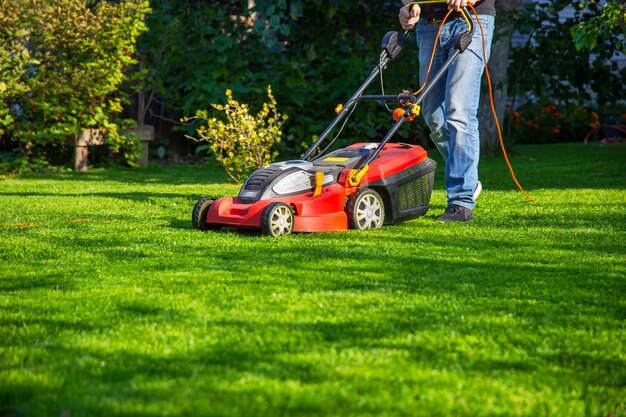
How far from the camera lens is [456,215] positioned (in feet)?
19.2

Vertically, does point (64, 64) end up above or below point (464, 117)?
above

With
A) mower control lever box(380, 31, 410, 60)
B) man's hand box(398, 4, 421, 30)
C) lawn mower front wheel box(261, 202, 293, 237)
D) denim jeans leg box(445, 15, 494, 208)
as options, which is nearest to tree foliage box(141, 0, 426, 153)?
mower control lever box(380, 31, 410, 60)

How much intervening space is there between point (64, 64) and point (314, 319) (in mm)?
7255

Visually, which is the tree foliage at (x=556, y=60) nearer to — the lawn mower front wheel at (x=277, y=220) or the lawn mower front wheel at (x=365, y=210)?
the lawn mower front wheel at (x=365, y=210)

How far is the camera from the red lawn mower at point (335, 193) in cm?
511

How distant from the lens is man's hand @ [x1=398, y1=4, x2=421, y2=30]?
5.96m

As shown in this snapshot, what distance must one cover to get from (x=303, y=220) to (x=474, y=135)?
4.70 ft

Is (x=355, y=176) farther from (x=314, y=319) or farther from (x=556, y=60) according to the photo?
(x=556, y=60)

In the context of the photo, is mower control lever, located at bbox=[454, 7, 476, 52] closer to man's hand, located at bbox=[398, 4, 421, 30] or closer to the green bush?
man's hand, located at bbox=[398, 4, 421, 30]

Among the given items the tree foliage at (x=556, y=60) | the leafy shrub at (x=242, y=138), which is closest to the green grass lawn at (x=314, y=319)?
the leafy shrub at (x=242, y=138)

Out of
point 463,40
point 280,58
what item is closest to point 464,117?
point 463,40

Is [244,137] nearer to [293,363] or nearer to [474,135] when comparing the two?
[474,135]

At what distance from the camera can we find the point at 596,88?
40.2 feet

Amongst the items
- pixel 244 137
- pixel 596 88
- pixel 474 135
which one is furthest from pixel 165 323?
pixel 596 88
